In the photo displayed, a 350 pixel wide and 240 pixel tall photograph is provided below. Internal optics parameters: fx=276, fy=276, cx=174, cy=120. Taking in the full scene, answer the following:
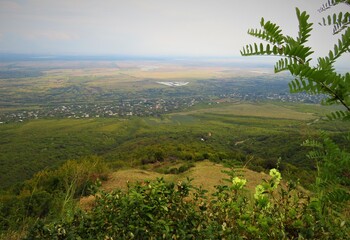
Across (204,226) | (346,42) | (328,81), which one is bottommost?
(204,226)

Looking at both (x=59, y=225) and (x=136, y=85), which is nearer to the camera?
(x=59, y=225)

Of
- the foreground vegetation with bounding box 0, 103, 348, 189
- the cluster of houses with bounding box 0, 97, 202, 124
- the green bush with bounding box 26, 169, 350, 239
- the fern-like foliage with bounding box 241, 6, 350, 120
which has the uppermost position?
the fern-like foliage with bounding box 241, 6, 350, 120

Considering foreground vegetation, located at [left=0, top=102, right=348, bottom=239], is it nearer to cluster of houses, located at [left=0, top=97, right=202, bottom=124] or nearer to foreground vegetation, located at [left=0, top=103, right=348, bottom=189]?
foreground vegetation, located at [left=0, top=103, right=348, bottom=189]

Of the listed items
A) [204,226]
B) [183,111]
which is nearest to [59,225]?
[204,226]

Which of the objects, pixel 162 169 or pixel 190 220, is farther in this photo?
pixel 162 169

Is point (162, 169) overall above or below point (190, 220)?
below

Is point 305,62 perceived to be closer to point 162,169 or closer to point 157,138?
point 162,169

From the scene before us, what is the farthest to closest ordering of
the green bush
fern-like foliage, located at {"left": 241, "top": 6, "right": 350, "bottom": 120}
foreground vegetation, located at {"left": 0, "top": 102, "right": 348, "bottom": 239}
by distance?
foreground vegetation, located at {"left": 0, "top": 102, "right": 348, "bottom": 239}
the green bush
fern-like foliage, located at {"left": 241, "top": 6, "right": 350, "bottom": 120}

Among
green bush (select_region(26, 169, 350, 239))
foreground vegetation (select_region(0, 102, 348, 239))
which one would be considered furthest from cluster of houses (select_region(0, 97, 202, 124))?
green bush (select_region(26, 169, 350, 239))

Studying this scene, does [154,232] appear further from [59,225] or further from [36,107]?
[36,107]

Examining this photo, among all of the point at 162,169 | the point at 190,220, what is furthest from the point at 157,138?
the point at 190,220

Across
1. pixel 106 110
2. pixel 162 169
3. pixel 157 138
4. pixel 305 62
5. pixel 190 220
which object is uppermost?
pixel 305 62
